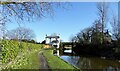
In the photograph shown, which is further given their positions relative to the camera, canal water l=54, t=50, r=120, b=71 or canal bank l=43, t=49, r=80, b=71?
canal water l=54, t=50, r=120, b=71

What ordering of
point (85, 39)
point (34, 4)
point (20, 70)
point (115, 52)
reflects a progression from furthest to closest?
point (85, 39) → point (115, 52) → point (20, 70) → point (34, 4)

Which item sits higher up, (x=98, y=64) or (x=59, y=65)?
(x=59, y=65)

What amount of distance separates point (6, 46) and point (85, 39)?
4315 cm

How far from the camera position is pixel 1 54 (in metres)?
18.0

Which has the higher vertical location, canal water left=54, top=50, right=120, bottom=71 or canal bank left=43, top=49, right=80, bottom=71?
canal bank left=43, top=49, right=80, bottom=71

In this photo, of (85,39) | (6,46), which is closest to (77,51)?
(85,39)

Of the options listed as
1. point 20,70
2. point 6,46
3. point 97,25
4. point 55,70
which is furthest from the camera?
point 97,25

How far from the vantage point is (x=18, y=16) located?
11719 mm

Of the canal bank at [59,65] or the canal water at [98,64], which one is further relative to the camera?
the canal water at [98,64]

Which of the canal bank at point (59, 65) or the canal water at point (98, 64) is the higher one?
the canal bank at point (59, 65)

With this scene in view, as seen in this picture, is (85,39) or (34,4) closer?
(34,4)

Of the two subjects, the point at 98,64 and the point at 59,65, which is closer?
the point at 59,65

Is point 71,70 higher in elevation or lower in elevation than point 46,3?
lower

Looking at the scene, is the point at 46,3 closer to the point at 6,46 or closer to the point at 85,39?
the point at 6,46
